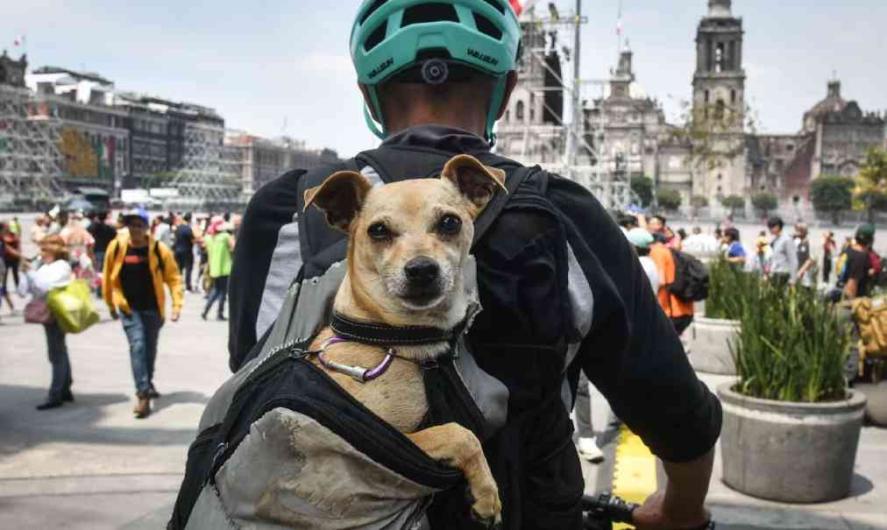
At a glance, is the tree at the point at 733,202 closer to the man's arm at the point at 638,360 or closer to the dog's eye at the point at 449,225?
the man's arm at the point at 638,360

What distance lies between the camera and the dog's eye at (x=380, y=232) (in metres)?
1.34

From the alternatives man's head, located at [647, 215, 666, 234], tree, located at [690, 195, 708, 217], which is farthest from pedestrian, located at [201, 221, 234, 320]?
tree, located at [690, 195, 708, 217]

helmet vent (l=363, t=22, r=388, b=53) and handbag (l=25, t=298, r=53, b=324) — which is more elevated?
helmet vent (l=363, t=22, r=388, b=53)

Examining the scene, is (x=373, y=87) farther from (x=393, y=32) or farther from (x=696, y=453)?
(x=696, y=453)

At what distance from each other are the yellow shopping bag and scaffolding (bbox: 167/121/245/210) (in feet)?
384

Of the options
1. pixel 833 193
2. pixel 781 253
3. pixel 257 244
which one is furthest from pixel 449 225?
pixel 833 193

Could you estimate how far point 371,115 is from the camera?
1.95m

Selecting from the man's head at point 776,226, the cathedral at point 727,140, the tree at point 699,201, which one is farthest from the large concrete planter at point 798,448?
the tree at point 699,201

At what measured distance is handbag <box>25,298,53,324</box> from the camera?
27.6 ft

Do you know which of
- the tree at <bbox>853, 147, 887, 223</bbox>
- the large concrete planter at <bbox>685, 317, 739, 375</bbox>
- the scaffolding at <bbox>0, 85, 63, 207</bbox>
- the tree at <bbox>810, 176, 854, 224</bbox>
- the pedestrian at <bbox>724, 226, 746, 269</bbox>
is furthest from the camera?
the tree at <bbox>810, 176, 854, 224</bbox>

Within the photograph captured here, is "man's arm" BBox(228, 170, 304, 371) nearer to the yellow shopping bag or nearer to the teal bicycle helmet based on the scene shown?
the teal bicycle helmet

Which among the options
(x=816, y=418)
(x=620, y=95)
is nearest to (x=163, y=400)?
(x=816, y=418)

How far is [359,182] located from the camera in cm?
138

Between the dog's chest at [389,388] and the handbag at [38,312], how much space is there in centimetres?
797
